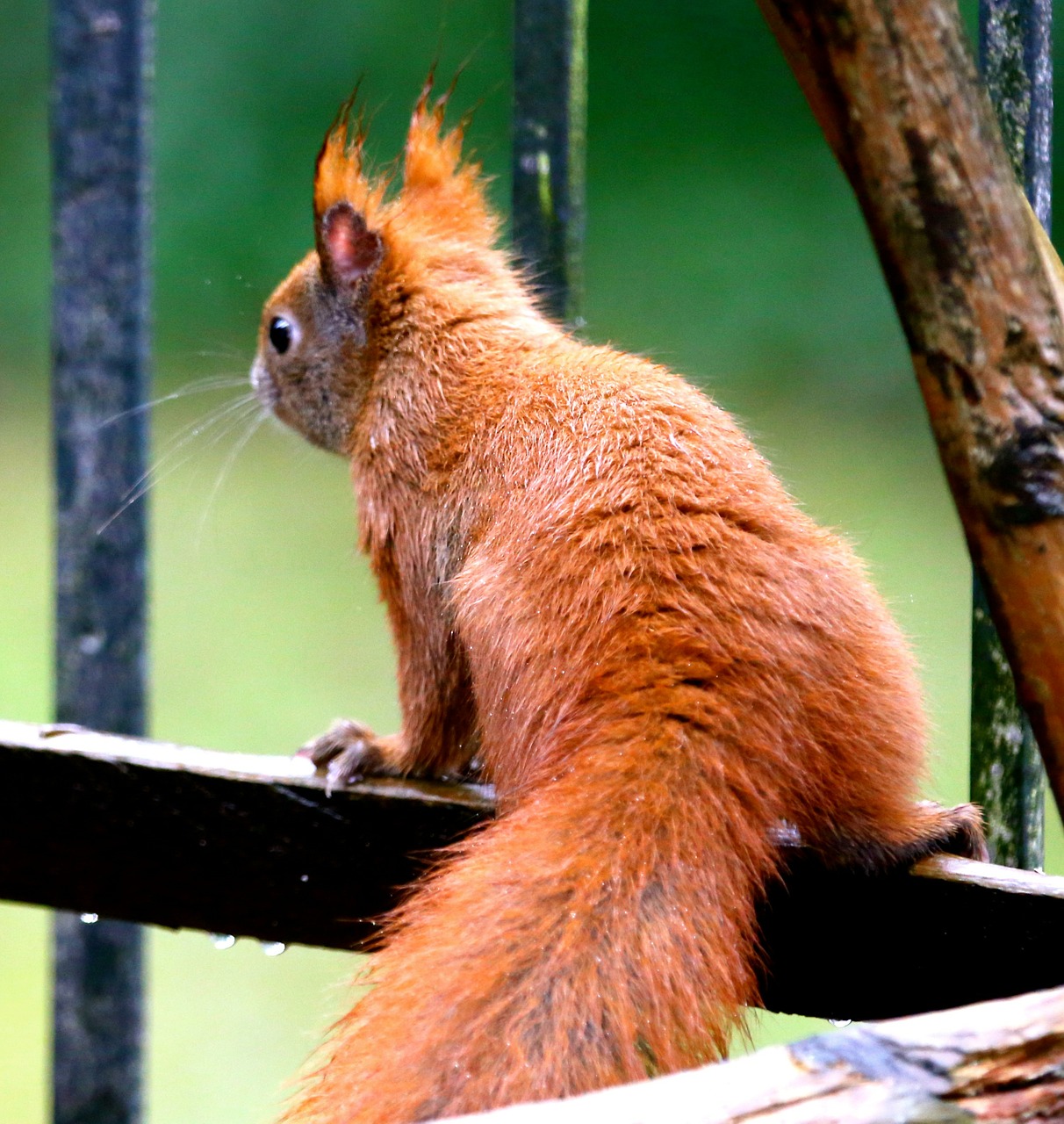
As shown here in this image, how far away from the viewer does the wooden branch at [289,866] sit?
3.23 ft

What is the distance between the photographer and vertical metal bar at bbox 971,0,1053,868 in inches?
43.4

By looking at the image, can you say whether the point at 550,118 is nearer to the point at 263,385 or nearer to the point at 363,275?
the point at 363,275

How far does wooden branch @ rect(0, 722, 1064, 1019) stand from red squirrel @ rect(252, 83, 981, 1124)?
5cm

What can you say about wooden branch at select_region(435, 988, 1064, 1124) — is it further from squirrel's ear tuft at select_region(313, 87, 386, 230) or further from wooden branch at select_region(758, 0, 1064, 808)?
squirrel's ear tuft at select_region(313, 87, 386, 230)

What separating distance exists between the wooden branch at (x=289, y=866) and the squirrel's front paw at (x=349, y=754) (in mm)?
21

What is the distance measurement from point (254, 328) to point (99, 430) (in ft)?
2.80

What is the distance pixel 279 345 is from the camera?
1.67m

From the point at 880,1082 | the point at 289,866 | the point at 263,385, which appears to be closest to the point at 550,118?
the point at 263,385

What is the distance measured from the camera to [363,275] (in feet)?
5.04

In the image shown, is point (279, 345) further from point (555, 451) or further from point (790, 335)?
point (790, 335)

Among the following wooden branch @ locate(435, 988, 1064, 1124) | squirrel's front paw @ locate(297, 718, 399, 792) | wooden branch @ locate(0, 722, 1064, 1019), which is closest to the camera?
wooden branch @ locate(435, 988, 1064, 1124)

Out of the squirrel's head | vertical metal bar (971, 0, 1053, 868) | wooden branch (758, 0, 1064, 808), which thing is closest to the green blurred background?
the squirrel's head

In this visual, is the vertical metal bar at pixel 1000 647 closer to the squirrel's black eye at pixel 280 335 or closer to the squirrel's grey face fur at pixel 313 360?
the squirrel's grey face fur at pixel 313 360

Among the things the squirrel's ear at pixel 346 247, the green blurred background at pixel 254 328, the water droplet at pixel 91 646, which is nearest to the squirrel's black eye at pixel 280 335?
the squirrel's ear at pixel 346 247
